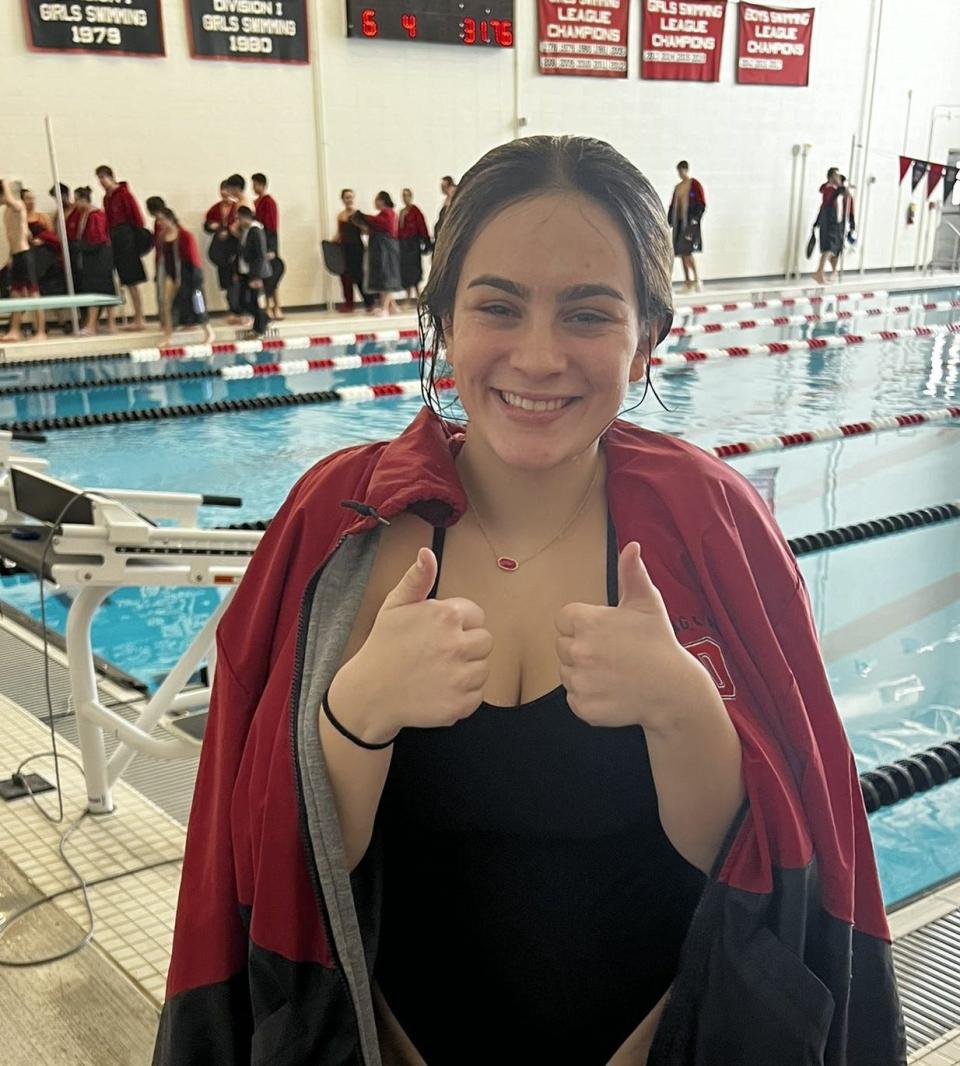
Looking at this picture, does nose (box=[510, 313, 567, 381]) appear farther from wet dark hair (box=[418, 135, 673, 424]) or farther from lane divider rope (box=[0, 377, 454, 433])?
lane divider rope (box=[0, 377, 454, 433])

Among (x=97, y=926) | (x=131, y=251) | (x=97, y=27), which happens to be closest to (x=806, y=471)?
(x=97, y=926)

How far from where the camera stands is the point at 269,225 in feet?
44.0

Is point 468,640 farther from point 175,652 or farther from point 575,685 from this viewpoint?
point 175,652

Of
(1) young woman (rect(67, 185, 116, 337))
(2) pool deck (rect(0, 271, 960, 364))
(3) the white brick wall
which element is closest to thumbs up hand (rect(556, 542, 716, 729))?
(2) pool deck (rect(0, 271, 960, 364))

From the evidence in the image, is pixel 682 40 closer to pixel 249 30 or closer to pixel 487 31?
pixel 487 31

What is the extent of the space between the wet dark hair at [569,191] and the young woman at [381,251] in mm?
13419

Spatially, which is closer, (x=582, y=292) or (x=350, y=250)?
(x=582, y=292)

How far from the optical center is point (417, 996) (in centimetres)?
128

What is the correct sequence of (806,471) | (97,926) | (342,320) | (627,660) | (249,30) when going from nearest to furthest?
1. (627,660)
2. (97,926)
3. (806,471)
4. (249,30)
5. (342,320)

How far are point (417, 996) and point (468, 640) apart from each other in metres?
0.54

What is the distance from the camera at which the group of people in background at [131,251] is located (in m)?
12.0

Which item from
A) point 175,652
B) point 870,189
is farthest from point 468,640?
point 870,189

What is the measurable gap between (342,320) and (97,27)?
14.1 ft

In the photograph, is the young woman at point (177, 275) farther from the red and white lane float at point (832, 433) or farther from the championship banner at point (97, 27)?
the red and white lane float at point (832, 433)
